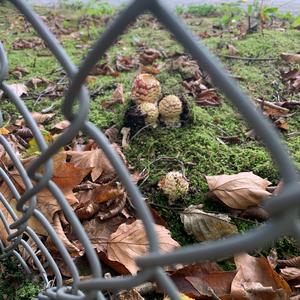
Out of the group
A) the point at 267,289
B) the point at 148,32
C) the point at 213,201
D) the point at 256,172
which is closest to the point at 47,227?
the point at 267,289

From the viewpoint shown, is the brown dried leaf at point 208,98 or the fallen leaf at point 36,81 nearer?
the brown dried leaf at point 208,98

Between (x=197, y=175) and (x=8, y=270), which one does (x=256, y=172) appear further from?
(x=8, y=270)

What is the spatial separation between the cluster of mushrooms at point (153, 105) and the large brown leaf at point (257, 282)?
0.80 meters

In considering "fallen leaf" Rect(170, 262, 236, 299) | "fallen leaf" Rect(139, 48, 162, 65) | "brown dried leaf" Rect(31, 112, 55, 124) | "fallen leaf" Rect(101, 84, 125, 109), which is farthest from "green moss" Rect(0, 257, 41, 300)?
"fallen leaf" Rect(139, 48, 162, 65)

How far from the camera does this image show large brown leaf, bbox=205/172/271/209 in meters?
1.43

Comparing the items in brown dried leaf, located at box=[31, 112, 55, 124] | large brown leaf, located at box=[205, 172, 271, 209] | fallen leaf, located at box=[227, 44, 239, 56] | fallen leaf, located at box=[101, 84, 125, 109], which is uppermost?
fallen leaf, located at box=[227, 44, 239, 56]

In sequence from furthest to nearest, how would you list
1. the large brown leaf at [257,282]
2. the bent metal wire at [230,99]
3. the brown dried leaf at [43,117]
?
the brown dried leaf at [43,117] → the large brown leaf at [257,282] → the bent metal wire at [230,99]

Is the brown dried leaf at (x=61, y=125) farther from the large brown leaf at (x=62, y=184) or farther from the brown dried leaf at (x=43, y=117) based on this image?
the large brown leaf at (x=62, y=184)

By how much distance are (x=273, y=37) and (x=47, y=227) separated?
325 centimetres

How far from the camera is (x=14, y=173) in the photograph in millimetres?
1545

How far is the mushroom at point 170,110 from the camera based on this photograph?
6.16 feet

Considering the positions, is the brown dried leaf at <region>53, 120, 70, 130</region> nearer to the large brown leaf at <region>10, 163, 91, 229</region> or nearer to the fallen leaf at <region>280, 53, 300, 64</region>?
the large brown leaf at <region>10, 163, 91, 229</region>

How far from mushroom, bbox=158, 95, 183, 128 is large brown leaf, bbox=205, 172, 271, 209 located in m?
0.47

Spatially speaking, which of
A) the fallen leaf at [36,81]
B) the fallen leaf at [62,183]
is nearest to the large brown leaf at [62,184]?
the fallen leaf at [62,183]
